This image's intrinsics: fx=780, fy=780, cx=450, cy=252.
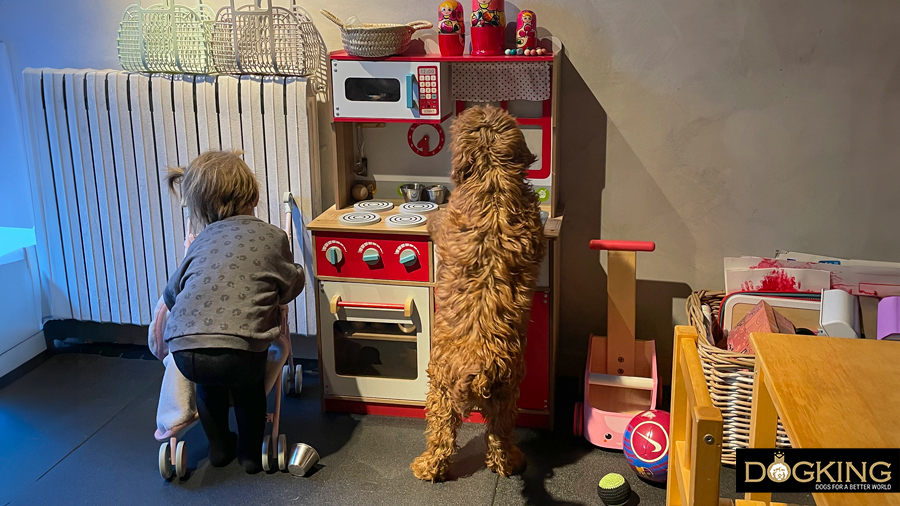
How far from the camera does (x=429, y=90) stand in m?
2.83

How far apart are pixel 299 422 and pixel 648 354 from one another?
1369 mm

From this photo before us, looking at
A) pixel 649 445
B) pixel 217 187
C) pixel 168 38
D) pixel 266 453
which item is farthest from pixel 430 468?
pixel 168 38

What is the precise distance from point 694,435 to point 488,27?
180cm

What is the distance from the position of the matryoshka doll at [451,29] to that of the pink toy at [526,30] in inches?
Result: 8.3

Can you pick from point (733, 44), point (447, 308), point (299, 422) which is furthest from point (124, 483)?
point (733, 44)

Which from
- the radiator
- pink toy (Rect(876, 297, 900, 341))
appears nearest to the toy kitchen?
the radiator

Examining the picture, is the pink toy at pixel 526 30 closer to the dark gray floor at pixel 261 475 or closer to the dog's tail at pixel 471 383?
the dog's tail at pixel 471 383

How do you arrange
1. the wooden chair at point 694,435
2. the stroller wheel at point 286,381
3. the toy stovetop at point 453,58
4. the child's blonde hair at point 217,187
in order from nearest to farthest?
the wooden chair at point 694,435, the child's blonde hair at point 217,187, the toy stovetop at point 453,58, the stroller wheel at point 286,381

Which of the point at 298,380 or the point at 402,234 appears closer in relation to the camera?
the point at 402,234

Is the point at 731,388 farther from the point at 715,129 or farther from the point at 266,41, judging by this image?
the point at 266,41

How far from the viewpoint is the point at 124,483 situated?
262 cm

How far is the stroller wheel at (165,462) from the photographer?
102 inches

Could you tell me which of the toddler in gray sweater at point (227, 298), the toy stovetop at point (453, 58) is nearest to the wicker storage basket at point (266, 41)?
the toy stovetop at point (453, 58)

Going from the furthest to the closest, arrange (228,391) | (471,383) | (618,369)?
(618,369), (228,391), (471,383)
